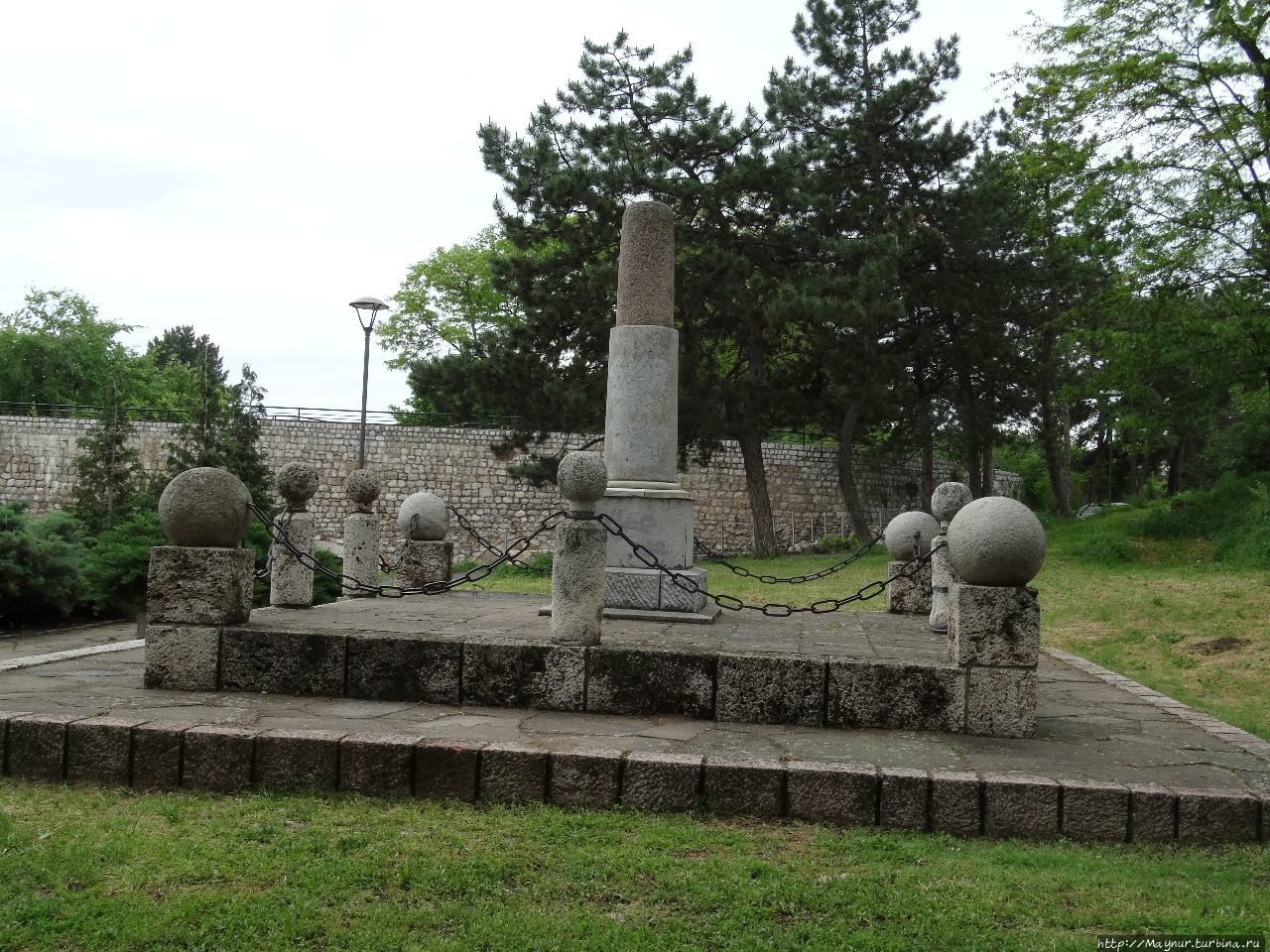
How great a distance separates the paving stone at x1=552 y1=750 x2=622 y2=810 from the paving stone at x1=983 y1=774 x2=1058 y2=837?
4.64 ft

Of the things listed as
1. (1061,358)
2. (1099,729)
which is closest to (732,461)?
(1061,358)

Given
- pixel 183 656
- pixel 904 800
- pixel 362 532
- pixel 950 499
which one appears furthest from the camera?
pixel 362 532

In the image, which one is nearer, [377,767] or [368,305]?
[377,767]

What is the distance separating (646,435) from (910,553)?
272 centimetres

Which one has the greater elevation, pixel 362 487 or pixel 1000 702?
pixel 362 487

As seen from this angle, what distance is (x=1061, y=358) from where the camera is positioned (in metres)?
24.0

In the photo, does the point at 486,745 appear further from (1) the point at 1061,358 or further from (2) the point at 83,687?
(1) the point at 1061,358

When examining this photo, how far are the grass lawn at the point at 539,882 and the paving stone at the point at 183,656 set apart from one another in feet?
3.75

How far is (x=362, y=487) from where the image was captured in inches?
345

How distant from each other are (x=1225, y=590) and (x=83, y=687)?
12.8m

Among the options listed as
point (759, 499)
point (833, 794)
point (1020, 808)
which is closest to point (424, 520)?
point (833, 794)

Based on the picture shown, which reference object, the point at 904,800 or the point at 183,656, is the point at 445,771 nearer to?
the point at 904,800

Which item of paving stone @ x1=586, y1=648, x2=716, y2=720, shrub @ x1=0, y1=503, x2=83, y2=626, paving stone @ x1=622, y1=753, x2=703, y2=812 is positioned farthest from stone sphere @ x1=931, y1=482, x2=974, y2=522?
shrub @ x1=0, y1=503, x2=83, y2=626

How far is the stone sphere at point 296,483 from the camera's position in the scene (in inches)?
297
